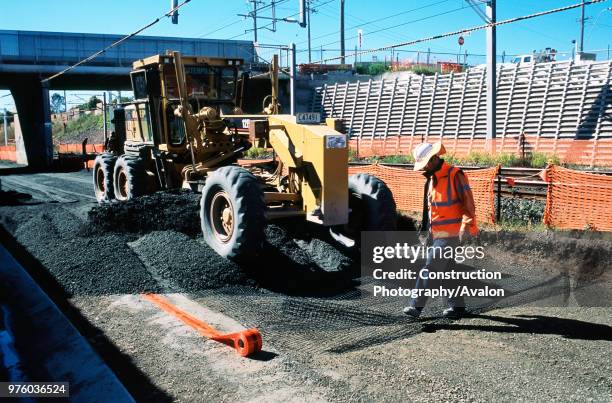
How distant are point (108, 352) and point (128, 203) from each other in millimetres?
4458

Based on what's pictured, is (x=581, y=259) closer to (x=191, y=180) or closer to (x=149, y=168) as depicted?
(x=191, y=180)

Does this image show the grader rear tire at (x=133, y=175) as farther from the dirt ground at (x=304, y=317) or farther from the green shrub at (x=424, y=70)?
the green shrub at (x=424, y=70)

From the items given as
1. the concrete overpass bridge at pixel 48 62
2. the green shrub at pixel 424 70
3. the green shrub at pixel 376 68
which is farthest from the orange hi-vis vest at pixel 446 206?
the green shrub at pixel 376 68

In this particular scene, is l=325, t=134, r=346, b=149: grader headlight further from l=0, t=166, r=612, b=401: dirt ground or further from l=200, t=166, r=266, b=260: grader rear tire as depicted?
l=0, t=166, r=612, b=401: dirt ground

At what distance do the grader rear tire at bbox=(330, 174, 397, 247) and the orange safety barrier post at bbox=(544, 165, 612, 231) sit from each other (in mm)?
2982

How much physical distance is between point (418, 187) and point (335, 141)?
4.37m

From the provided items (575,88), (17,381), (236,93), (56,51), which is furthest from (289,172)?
(56,51)

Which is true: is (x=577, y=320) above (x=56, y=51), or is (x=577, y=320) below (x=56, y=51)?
below

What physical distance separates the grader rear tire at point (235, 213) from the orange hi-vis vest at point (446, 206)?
2336 mm

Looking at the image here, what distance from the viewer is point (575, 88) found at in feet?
78.7

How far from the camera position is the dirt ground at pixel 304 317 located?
170 inches

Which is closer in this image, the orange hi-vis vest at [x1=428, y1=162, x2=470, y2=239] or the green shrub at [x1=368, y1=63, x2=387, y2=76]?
the orange hi-vis vest at [x1=428, y1=162, x2=470, y2=239]

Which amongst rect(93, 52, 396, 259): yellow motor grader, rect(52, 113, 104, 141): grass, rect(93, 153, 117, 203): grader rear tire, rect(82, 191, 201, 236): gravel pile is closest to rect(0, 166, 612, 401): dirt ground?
rect(82, 191, 201, 236): gravel pile

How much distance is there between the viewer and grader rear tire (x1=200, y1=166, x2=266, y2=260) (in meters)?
7.30
